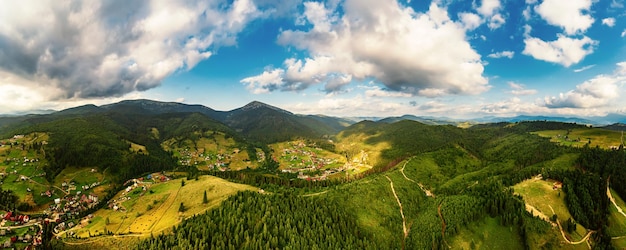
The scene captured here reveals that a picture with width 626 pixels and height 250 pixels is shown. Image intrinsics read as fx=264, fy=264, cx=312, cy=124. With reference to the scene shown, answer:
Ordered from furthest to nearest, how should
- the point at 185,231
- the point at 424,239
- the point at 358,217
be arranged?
the point at 358,217, the point at 424,239, the point at 185,231

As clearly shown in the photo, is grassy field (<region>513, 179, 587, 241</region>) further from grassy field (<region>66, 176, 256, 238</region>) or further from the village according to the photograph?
the village

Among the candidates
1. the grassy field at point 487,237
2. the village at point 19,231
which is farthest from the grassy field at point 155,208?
the grassy field at point 487,237

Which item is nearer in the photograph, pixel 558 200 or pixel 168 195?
pixel 558 200

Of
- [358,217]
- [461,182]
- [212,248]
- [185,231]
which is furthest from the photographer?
[461,182]

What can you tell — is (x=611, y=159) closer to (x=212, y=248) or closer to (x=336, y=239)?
(x=336, y=239)

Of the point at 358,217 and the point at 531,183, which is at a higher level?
the point at 531,183

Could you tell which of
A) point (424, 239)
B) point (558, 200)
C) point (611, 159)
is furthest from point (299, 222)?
point (611, 159)

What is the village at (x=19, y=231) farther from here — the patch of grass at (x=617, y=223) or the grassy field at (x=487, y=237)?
the patch of grass at (x=617, y=223)
